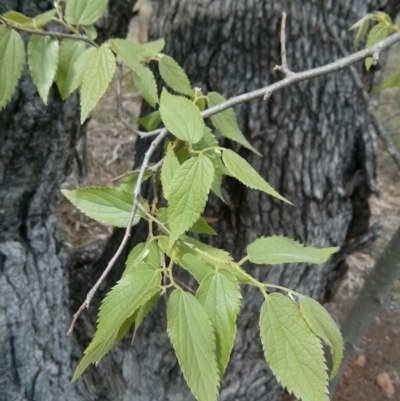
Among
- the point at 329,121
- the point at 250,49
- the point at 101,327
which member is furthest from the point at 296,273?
the point at 101,327

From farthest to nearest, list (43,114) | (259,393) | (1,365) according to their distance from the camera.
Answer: (259,393) < (1,365) < (43,114)

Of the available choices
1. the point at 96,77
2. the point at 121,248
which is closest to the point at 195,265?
the point at 121,248

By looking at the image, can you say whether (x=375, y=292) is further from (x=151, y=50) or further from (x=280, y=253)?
(x=151, y=50)

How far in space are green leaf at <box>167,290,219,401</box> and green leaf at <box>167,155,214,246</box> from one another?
0.10 m

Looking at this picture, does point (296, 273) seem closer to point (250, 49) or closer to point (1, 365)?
point (250, 49)

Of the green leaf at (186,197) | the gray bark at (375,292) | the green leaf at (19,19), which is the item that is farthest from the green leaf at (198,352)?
the gray bark at (375,292)

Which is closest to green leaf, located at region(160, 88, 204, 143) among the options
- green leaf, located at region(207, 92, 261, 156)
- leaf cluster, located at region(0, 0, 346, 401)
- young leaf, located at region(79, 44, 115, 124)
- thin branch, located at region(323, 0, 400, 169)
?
leaf cluster, located at region(0, 0, 346, 401)

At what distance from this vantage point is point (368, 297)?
4.66ft

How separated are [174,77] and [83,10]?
20cm

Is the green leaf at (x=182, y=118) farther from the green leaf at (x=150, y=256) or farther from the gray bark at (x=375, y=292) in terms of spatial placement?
the gray bark at (x=375, y=292)

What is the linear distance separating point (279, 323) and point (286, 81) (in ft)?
1.20

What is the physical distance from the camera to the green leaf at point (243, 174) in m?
0.56

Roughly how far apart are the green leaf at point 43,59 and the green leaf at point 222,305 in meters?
0.44

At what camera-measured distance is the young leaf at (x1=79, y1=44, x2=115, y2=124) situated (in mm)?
649
